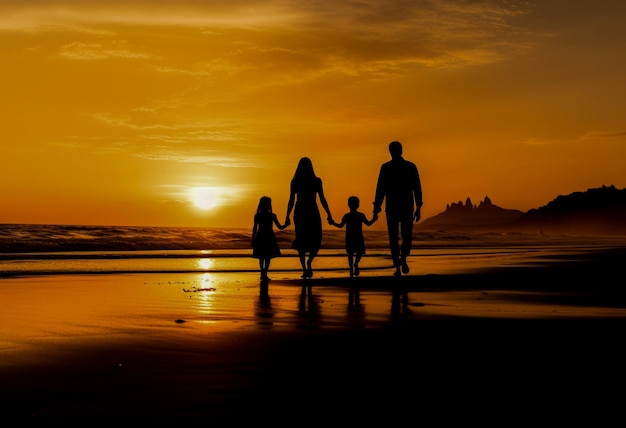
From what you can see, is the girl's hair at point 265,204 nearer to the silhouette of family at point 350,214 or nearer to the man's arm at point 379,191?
the silhouette of family at point 350,214

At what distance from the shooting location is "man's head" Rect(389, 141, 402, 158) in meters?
16.2

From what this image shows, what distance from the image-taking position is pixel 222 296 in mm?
12984

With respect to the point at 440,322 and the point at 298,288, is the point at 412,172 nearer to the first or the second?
the point at 298,288

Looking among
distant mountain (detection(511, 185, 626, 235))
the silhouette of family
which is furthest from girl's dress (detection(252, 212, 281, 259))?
distant mountain (detection(511, 185, 626, 235))

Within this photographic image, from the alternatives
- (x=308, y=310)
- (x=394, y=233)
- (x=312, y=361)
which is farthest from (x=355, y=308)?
(x=394, y=233)

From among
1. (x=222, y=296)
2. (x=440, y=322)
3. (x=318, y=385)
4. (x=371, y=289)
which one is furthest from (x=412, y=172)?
(x=318, y=385)

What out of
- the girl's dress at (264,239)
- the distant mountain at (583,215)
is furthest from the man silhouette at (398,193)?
the distant mountain at (583,215)

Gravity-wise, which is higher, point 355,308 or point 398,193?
point 398,193

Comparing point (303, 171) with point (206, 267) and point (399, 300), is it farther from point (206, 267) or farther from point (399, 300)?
point (206, 267)

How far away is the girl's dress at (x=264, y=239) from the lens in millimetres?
18594

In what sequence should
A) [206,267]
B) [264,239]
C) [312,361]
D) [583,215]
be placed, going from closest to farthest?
[312,361], [264,239], [206,267], [583,215]

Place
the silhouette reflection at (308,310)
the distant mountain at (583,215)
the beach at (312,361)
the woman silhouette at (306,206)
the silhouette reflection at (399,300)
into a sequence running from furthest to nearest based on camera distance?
1. the distant mountain at (583,215)
2. the woman silhouette at (306,206)
3. the silhouette reflection at (399,300)
4. the silhouette reflection at (308,310)
5. the beach at (312,361)

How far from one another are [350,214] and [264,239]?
240 cm

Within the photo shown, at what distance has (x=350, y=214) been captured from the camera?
63.6 ft
